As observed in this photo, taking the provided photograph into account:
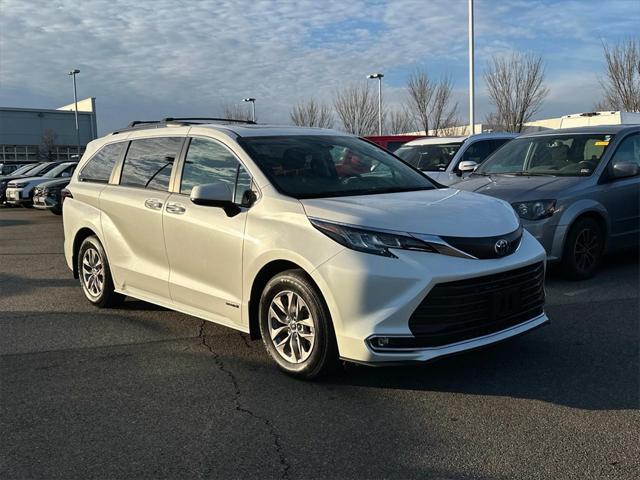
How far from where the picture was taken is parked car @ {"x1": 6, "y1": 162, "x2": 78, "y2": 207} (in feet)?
62.6

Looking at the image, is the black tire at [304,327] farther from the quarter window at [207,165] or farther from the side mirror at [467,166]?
the side mirror at [467,166]

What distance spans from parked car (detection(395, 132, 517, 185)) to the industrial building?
179ft

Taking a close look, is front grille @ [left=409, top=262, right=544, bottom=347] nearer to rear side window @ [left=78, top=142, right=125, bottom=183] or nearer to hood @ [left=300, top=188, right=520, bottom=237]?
hood @ [left=300, top=188, right=520, bottom=237]

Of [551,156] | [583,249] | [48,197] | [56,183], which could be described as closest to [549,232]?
[583,249]

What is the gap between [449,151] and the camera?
1165 cm

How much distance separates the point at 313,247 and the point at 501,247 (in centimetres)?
123

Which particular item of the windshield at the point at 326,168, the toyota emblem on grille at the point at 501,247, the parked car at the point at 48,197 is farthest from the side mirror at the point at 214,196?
the parked car at the point at 48,197

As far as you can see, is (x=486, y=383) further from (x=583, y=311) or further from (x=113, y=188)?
(x=113, y=188)

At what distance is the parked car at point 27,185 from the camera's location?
1909cm

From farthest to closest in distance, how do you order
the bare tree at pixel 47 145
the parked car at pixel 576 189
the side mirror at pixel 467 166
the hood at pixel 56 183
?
the bare tree at pixel 47 145 → the hood at pixel 56 183 → the side mirror at pixel 467 166 → the parked car at pixel 576 189

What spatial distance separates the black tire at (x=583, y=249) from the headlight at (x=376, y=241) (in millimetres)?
3712

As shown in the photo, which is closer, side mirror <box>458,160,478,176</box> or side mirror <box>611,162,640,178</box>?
side mirror <box>611,162,640,178</box>

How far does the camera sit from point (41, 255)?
1046 centimetres

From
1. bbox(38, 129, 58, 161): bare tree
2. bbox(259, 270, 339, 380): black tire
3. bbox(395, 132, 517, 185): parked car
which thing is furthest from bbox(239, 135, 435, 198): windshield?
bbox(38, 129, 58, 161): bare tree
